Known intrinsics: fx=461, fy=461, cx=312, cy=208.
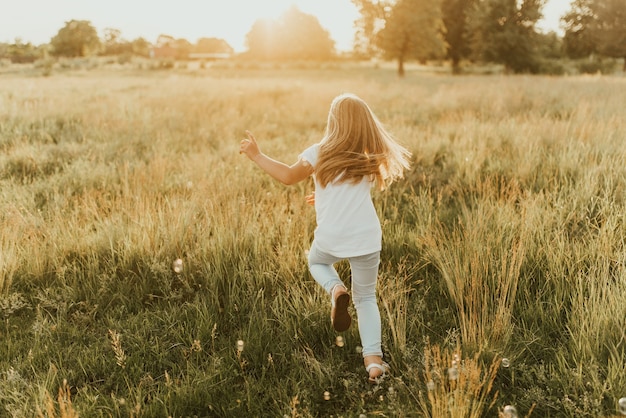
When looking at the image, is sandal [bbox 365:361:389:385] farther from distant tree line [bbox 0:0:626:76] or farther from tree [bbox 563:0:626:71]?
tree [bbox 563:0:626:71]

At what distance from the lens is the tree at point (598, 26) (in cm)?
3603

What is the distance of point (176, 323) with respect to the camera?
3.05 m

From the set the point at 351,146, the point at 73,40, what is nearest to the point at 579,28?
the point at 351,146

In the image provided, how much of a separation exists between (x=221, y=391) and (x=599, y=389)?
6.26ft

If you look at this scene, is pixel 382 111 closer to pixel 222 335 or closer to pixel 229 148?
pixel 229 148

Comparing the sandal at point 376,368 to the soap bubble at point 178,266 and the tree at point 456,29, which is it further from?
the tree at point 456,29

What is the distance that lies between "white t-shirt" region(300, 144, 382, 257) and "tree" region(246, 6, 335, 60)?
75018mm

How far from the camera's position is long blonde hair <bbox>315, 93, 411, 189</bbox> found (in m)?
2.77

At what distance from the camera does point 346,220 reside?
273 centimetres

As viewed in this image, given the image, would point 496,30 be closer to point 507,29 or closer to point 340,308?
point 507,29

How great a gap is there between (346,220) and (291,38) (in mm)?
84860

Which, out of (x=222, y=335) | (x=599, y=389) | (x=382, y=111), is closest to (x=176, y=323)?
(x=222, y=335)

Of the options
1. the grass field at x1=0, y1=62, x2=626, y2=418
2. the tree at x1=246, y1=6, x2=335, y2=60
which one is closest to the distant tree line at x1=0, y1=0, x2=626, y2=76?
the grass field at x1=0, y1=62, x2=626, y2=418

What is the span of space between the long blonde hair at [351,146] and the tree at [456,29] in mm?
43922
